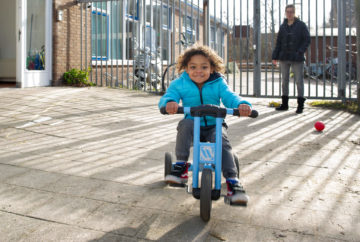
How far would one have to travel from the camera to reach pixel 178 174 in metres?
2.58

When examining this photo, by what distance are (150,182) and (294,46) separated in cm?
458

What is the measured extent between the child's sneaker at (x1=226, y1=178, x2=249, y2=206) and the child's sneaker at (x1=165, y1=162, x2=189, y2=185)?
35 cm

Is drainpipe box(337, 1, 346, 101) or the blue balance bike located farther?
drainpipe box(337, 1, 346, 101)

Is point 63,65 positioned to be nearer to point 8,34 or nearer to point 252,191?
point 8,34

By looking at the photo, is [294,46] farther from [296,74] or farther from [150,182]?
[150,182]

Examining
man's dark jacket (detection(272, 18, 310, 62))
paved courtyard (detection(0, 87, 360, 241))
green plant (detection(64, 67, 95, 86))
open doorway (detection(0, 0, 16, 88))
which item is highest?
open doorway (detection(0, 0, 16, 88))

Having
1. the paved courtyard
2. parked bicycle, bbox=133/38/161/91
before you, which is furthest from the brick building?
the paved courtyard

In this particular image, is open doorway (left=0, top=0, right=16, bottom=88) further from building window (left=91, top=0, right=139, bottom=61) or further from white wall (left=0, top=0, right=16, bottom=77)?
building window (left=91, top=0, right=139, bottom=61)

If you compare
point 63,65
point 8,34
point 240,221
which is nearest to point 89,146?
point 240,221

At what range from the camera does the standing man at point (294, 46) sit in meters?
6.49

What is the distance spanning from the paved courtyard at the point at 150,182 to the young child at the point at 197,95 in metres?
0.27

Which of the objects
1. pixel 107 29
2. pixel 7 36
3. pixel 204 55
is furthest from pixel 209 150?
pixel 7 36

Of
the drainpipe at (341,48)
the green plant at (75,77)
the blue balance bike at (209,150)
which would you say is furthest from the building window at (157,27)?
the blue balance bike at (209,150)

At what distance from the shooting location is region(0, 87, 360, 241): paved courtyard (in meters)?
2.10
